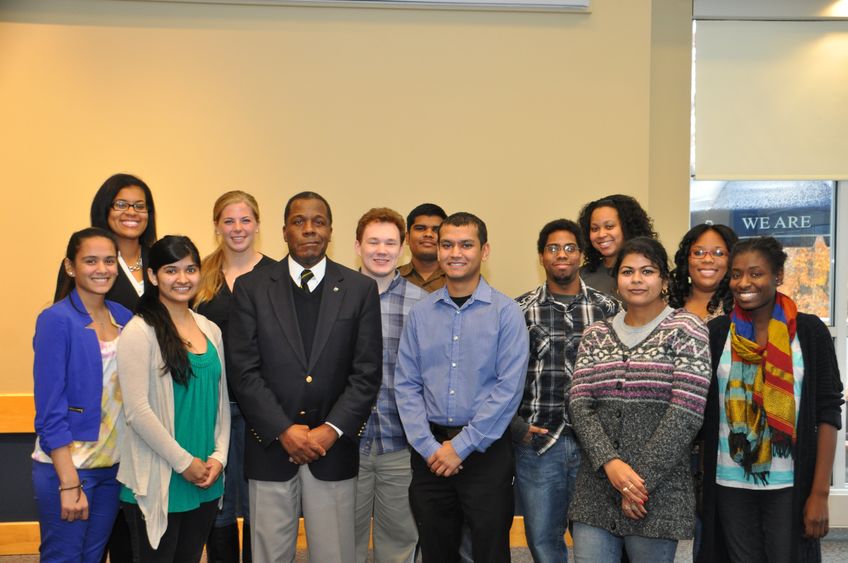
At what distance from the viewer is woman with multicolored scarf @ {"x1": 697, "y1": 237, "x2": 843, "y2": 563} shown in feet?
8.50

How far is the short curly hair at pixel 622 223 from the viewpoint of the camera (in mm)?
3688

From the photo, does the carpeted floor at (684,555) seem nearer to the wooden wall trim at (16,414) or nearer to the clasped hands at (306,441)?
the wooden wall trim at (16,414)

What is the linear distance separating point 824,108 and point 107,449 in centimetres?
464

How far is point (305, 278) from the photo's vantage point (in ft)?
9.97

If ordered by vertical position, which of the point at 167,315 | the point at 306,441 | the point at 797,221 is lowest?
the point at 306,441

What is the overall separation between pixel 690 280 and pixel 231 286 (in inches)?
82.4

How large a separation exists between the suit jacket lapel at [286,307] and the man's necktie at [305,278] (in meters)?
0.05

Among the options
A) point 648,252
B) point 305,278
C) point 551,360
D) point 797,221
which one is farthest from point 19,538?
point 797,221

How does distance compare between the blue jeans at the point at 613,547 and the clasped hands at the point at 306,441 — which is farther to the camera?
the clasped hands at the point at 306,441

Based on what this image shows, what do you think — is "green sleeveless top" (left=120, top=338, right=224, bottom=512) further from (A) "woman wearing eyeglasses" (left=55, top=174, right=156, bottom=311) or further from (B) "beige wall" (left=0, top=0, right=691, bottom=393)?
(B) "beige wall" (left=0, top=0, right=691, bottom=393)

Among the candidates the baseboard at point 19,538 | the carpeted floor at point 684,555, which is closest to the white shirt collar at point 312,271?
the baseboard at point 19,538

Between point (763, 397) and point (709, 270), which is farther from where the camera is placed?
point (709, 270)

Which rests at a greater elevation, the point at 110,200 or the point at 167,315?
the point at 110,200

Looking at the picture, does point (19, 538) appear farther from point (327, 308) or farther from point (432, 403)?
point (432, 403)
